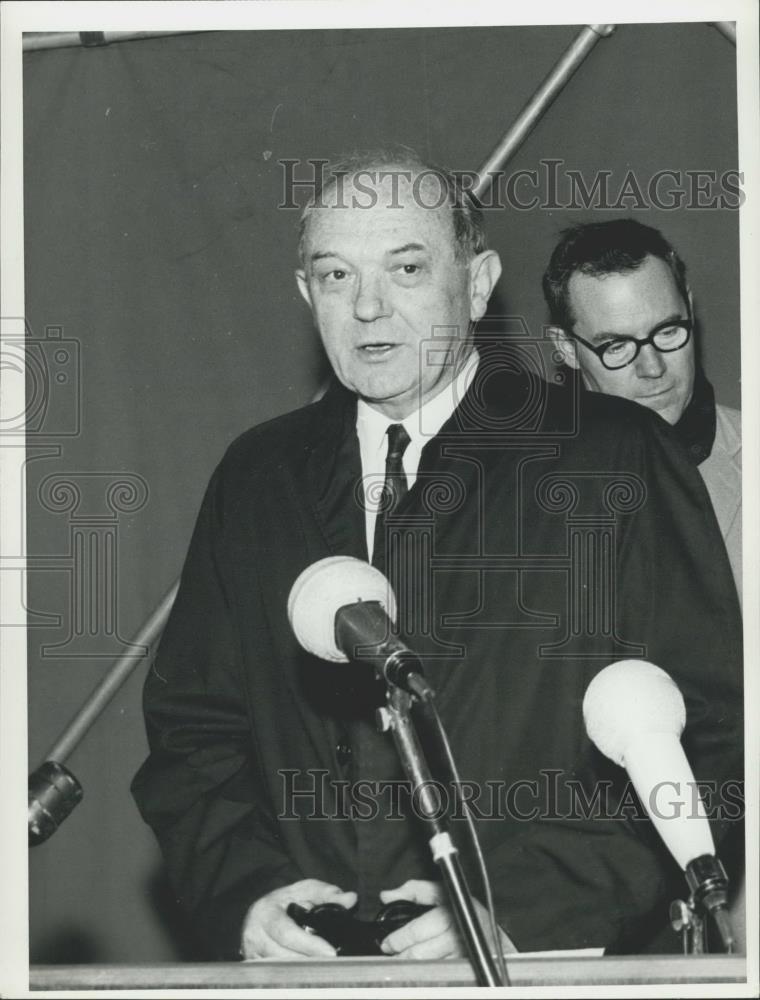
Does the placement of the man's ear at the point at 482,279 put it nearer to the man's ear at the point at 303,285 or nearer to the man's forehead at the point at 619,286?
the man's forehead at the point at 619,286

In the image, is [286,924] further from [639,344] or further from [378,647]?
[639,344]

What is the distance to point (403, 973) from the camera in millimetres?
1896

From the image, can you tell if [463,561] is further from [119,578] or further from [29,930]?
[29,930]

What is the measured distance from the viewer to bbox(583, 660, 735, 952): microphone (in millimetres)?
1547

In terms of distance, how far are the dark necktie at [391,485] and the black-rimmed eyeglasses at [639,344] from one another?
13.3 inches

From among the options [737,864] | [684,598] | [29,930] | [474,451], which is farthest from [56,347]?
[737,864]

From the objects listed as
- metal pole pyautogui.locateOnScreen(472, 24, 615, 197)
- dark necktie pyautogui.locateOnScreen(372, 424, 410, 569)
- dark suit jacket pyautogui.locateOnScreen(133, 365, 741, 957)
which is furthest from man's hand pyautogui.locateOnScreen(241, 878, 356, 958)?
metal pole pyautogui.locateOnScreen(472, 24, 615, 197)

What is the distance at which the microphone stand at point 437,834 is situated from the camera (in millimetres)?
1410

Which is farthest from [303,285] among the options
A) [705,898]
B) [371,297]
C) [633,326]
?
[705,898]

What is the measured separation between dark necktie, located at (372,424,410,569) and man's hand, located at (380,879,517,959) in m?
0.52

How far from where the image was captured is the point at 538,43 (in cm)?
228

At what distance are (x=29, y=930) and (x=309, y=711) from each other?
54 cm

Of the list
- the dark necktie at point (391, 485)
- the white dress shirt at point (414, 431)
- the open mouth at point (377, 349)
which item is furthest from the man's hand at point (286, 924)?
the open mouth at point (377, 349)

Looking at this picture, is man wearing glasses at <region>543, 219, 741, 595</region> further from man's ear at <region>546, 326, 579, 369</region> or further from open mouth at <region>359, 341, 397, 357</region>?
open mouth at <region>359, 341, 397, 357</region>
